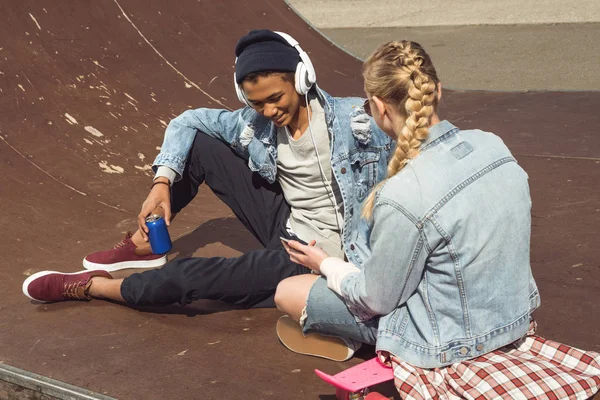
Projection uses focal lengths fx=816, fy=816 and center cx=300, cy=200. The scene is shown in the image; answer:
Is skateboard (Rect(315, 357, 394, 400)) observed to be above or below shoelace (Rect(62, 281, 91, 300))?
below

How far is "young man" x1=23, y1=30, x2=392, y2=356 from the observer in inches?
107

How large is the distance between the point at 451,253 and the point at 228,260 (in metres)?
1.04

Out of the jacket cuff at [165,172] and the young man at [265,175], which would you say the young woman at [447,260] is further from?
the jacket cuff at [165,172]

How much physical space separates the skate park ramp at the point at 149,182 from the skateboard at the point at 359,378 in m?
0.21

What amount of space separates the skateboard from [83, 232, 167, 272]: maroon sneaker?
56.0 inches

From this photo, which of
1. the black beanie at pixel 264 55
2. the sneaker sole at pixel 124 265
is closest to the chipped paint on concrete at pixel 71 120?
the sneaker sole at pixel 124 265

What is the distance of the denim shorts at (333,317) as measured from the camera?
2.32 m

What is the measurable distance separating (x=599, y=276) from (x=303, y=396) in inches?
51.0

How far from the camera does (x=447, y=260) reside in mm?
1999

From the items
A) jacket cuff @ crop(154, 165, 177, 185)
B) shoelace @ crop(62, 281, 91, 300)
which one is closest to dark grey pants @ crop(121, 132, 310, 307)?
jacket cuff @ crop(154, 165, 177, 185)

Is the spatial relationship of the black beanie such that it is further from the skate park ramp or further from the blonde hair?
the skate park ramp

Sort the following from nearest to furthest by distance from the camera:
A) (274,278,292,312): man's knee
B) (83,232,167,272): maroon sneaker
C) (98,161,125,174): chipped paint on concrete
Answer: (274,278,292,312): man's knee
(83,232,167,272): maroon sneaker
(98,161,125,174): chipped paint on concrete

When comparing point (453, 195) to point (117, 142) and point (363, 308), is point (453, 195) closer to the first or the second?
point (363, 308)

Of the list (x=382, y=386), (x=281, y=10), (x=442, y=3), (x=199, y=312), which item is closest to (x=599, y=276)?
(x=382, y=386)
